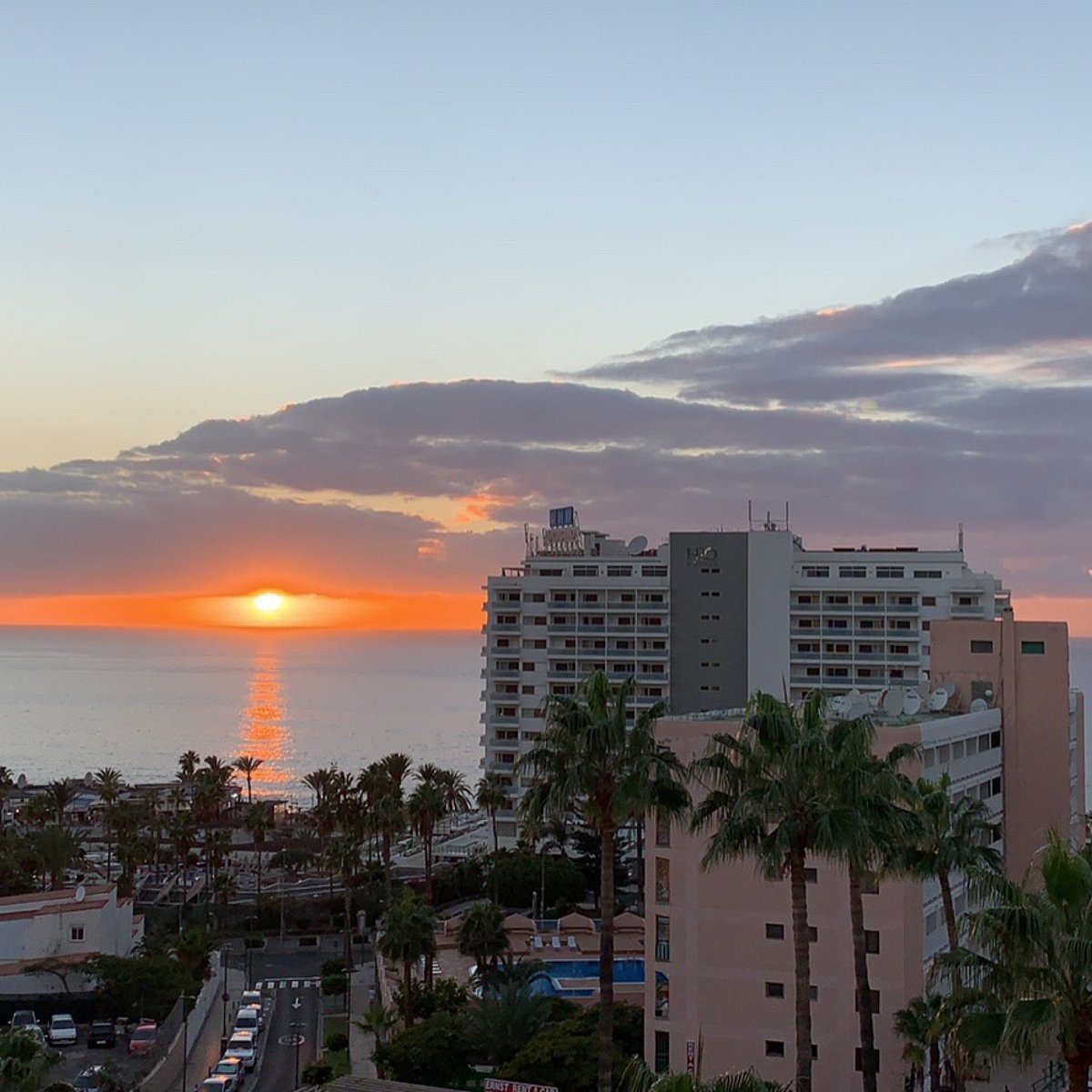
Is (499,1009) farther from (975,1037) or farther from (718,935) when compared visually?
(975,1037)

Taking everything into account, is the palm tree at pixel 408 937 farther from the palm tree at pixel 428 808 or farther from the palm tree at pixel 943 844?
the palm tree at pixel 428 808

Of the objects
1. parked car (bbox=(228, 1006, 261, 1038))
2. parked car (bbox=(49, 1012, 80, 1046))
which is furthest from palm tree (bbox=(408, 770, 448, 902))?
parked car (bbox=(49, 1012, 80, 1046))

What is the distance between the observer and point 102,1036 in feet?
222

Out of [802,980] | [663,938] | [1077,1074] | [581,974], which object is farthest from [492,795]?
[1077,1074]

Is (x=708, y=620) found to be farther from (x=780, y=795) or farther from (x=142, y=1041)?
(x=780, y=795)

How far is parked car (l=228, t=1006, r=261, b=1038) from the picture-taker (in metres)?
67.4

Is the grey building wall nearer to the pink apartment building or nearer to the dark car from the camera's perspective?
the dark car

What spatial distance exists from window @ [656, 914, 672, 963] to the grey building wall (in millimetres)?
78242

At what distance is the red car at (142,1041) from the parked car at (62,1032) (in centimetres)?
274

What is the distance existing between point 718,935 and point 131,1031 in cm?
3541

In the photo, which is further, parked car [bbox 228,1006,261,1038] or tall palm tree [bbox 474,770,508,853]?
tall palm tree [bbox 474,770,508,853]

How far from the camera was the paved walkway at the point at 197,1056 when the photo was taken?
59.2 m

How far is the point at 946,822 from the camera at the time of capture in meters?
38.3

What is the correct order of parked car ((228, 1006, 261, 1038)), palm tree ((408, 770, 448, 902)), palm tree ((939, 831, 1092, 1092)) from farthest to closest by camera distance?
palm tree ((408, 770, 448, 902))
parked car ((228, 1006, 261, 1038))
palm tree ((939, 831, 1092, 1092))
